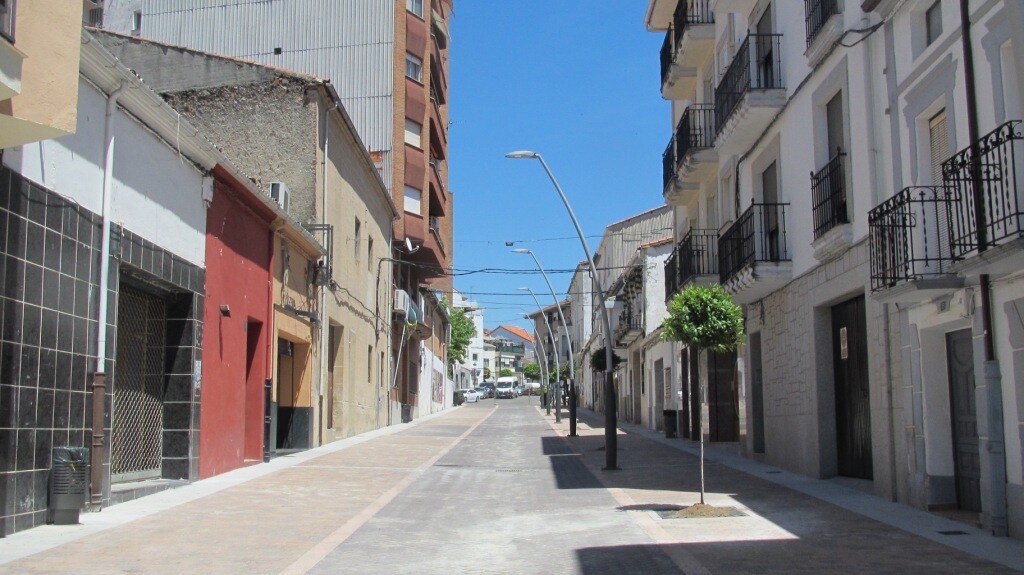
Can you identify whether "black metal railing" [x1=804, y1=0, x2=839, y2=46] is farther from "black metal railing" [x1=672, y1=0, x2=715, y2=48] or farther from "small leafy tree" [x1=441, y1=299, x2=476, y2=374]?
"small leafy tree" [x1=441, y1=299, x2=476, y2=374]

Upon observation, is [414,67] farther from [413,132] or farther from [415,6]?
[415,6]

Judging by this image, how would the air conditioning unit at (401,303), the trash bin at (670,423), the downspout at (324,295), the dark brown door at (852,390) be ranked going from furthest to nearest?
the air conditioning unit at (401,303) → the trash bin at (670,423) → the downspout at (324,295) → the dark brown door at (852,390)

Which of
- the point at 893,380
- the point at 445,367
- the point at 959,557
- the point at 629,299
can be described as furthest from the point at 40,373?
the point at 445,367

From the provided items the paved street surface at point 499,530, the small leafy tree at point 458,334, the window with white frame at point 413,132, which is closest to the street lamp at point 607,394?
the paved street surface at point 499,530

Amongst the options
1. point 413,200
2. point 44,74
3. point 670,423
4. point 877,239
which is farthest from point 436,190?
point 44,74

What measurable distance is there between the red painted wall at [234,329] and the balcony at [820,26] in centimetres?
921

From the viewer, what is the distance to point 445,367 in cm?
6325

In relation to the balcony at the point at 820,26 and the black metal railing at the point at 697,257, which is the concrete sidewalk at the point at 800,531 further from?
the black metal railing at the point at 697,257

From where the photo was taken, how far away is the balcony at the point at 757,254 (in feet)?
53.7

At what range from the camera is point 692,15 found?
22.5 metres

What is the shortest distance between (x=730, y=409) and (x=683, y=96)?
849cm

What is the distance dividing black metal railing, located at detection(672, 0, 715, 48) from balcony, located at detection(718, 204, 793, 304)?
6203mm

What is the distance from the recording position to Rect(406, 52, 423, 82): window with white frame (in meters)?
34.9

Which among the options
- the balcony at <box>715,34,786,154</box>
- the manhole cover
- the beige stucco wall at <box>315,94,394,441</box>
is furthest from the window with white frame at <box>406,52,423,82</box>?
the manhole cover
